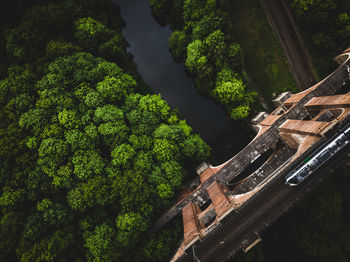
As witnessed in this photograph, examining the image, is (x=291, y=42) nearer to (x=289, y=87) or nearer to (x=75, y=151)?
(x=289, y=87)

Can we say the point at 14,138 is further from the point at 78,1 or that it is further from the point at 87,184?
the point at 78,1

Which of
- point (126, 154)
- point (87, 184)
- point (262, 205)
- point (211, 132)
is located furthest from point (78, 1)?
point (262, 205)

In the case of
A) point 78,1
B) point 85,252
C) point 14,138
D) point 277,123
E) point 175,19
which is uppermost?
point 78,1

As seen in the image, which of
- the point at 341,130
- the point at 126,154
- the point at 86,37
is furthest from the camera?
the point at 86,37

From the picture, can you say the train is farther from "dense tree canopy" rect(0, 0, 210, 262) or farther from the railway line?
"dense tree canopy" rect(0, 0, 210, 262)

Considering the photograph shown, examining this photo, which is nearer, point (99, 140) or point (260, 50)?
point (99, 140)

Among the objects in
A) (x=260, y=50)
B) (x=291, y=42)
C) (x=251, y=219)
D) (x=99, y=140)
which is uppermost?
(x=260, y=50)

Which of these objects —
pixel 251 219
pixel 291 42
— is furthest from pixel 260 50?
pixel 251 219
